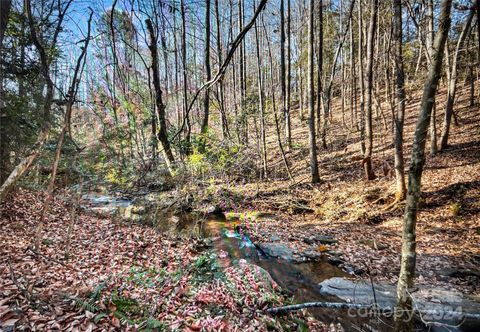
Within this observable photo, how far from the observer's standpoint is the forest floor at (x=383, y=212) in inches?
223

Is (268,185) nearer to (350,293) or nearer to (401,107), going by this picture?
(401,107)

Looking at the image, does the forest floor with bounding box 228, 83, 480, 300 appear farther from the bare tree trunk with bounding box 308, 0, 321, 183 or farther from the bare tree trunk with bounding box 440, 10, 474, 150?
the bare tree trunk with bounding box 308, 0, 321, 183

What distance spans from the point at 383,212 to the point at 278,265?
4.17m

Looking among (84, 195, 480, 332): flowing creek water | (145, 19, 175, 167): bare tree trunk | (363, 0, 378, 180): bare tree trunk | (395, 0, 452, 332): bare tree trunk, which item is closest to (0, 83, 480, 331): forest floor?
(84, 195, 480, 332): flowing creek water

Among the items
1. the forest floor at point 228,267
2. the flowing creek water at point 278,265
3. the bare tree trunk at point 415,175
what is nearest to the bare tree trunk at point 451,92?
the forest floor at point 228,267

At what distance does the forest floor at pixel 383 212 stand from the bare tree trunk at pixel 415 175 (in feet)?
7.17

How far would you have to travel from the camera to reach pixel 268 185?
39.4 ft

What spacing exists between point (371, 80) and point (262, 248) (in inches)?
Result: 263

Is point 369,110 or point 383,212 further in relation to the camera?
point 369,110

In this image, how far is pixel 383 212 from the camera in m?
8.09

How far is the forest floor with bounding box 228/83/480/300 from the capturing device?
223 inches

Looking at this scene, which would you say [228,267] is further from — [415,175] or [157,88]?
[415,175]

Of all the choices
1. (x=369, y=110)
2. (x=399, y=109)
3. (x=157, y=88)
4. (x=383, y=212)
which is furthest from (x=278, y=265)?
(x=369, y=110)

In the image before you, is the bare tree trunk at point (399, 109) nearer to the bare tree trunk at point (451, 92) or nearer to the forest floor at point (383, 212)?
the forest floor at point (383, 212)
